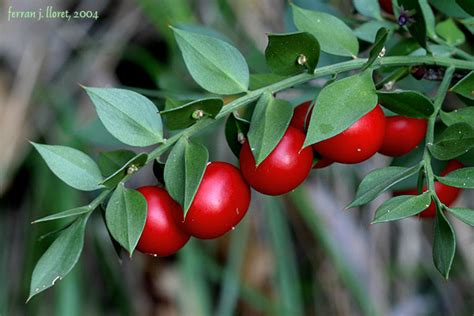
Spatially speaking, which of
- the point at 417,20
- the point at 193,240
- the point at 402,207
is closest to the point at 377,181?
the point at 402,207

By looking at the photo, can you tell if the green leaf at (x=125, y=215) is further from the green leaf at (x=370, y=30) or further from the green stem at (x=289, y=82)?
the green leaf at (x=370, y=30)

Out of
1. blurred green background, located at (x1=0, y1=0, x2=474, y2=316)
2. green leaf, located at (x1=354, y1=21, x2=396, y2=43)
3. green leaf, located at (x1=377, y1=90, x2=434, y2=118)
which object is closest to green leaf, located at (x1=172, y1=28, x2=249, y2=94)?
green leaf, located at (x1=377, y1=90, x2=434, y2=118)

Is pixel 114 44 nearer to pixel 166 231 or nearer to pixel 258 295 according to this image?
pixel 258 295

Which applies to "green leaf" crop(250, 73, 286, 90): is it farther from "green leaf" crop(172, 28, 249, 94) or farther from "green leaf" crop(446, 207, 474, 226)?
"green leaf" crop(446, 207, 474, 226)

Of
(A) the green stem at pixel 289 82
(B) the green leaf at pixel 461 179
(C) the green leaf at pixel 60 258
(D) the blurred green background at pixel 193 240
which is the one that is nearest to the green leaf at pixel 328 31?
(A) the green stem at pixel 289 82

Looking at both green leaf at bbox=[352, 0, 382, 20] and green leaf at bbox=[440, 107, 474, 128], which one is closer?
green leaf at bbox=[440, 107, 474, 128]

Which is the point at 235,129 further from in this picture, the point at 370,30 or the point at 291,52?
the point at 370,30
